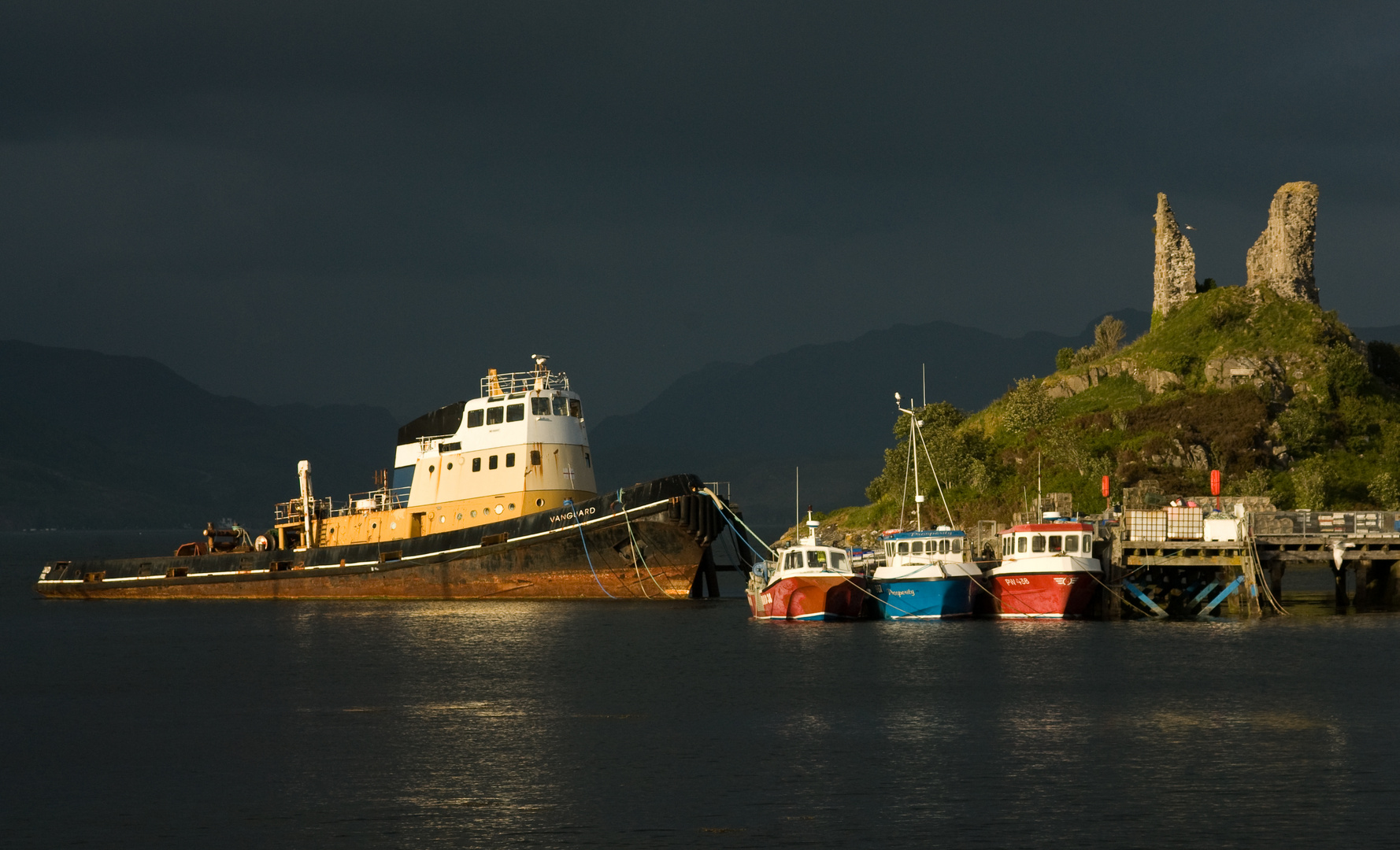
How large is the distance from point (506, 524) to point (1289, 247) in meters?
84.3

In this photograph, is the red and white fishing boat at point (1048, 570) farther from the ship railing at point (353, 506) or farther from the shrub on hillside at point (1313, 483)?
the shrub on hillside at point (1313, 483)

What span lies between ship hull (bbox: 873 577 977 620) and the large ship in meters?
9.13

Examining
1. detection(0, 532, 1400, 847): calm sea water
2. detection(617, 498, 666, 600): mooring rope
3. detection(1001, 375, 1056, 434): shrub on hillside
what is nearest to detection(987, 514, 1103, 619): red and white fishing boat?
detection(0, 532, 1400, 847): calm sea water

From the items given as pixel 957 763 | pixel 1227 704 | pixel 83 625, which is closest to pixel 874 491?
pixel 83 625

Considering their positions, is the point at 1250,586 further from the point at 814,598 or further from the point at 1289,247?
the point at 1289,247

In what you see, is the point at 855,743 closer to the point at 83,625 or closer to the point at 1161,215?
the point at 83,625

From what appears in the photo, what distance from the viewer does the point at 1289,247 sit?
13088cm

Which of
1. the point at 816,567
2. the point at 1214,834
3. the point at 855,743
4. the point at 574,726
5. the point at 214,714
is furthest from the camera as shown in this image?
the point at 816,567

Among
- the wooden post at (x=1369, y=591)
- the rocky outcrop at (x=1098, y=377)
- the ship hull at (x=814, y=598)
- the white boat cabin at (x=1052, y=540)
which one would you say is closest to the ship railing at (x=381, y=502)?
the ship hull at (x=814, y=598)

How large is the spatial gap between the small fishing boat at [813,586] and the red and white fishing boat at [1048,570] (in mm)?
6851

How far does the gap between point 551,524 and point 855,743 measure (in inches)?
1362

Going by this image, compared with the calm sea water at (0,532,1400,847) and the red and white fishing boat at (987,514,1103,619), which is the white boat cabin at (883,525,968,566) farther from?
the calm sea water at (0,532,1400,847)

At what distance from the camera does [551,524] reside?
74.7m

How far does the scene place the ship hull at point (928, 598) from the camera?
7050cm
